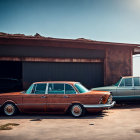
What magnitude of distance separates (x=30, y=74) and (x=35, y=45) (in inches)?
64.8

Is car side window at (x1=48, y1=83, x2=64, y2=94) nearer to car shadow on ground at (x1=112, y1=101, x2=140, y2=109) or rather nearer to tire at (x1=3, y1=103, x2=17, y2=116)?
tire at (x1=3, y1=103, x2=17, y2=116)

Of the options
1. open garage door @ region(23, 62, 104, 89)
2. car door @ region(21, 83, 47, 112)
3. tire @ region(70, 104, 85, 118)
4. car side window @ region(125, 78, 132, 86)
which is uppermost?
open garage door @ region(23, 62, 104, 89)

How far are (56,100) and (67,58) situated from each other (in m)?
4.68

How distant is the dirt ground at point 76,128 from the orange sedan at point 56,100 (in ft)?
1.41

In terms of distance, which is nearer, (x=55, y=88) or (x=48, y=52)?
(x=55, y=88)

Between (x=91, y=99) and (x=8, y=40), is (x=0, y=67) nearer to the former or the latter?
(x=8, y=40)

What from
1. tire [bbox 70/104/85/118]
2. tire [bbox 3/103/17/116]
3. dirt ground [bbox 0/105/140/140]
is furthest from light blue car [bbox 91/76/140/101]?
tire [bbox 3/103/17/116]

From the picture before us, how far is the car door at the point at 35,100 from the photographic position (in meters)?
9.56

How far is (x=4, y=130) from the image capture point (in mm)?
7148

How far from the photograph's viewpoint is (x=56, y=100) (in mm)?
9461

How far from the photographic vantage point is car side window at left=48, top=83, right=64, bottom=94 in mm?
9609

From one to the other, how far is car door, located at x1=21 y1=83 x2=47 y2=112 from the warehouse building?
11.2ft

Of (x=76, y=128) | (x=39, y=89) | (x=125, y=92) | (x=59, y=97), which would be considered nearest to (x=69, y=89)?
(x=59, y=97)

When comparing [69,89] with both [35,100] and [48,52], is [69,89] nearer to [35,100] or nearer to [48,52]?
[35,100]
